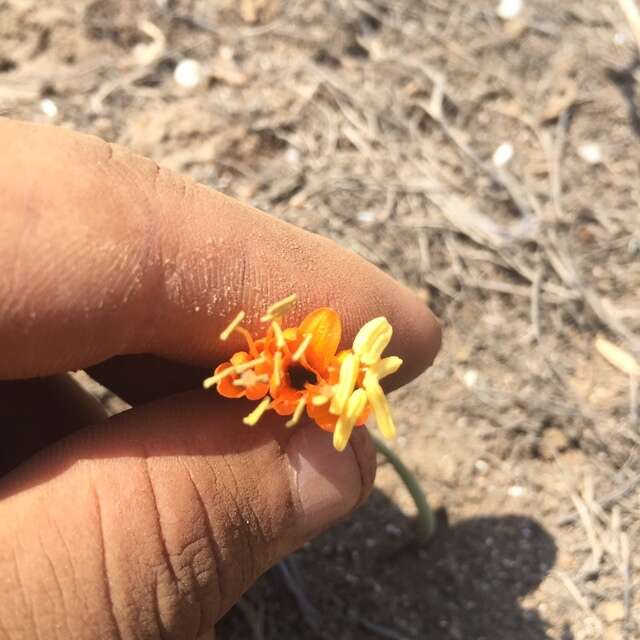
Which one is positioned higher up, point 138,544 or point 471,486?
point 138,544

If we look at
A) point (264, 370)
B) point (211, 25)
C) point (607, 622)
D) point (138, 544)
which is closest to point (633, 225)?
point (607, 622)

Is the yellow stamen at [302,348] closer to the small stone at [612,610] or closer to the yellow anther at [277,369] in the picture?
the yellow anther at [277,369]

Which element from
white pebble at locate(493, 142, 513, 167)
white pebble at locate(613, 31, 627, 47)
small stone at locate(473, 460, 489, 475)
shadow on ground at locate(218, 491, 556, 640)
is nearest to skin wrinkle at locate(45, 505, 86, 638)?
shadow on ground at locate(218, 491, 556, 640)

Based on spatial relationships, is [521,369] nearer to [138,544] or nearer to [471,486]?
[471,486]

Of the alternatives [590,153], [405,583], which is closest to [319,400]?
[405,583]

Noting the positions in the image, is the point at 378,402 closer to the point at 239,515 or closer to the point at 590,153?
the point at 239,515

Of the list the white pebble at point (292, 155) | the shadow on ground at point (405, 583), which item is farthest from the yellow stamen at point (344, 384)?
the white pebble at point (292, 155)
